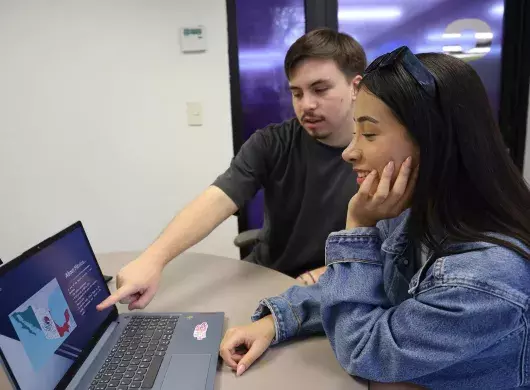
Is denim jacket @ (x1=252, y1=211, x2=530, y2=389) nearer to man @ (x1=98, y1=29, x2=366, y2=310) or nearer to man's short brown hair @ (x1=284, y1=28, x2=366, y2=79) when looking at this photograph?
man @ (x1=98, y1=29, x2=366, y2=310)

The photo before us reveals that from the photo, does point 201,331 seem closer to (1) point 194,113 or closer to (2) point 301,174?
(2) point 301,174

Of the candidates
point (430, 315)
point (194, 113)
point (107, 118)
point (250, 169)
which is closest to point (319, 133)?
point (250, 169)

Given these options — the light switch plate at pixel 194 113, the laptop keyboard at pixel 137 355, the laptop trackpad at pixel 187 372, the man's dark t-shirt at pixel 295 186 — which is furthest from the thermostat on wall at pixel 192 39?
the laptop trackpad at pixel 187 372

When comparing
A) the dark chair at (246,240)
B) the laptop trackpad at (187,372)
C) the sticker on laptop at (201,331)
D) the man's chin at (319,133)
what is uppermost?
the man's chin at (319,133)

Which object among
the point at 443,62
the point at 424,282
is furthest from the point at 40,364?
the point at 443,62

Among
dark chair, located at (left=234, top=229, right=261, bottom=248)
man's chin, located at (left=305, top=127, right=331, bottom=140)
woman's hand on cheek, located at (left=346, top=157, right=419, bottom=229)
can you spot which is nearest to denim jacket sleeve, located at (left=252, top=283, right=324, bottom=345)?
woman's hand on cheek, located at (left=346, top=157, right=419, bottom=229)

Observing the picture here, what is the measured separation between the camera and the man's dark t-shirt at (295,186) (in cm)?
142

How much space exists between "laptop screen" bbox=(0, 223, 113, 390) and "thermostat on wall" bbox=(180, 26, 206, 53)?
1.63 meters

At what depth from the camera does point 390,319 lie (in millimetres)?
687

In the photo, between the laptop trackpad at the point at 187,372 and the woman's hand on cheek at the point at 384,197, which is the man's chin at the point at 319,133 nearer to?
the woman's hand on cheek at the point at 384,197

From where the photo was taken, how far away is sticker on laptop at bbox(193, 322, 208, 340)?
86 centimetres

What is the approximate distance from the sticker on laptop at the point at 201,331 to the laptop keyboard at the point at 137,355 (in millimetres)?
48

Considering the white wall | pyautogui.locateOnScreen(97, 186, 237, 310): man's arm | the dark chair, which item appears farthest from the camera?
the white wall

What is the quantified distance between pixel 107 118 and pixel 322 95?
58.4 inches
